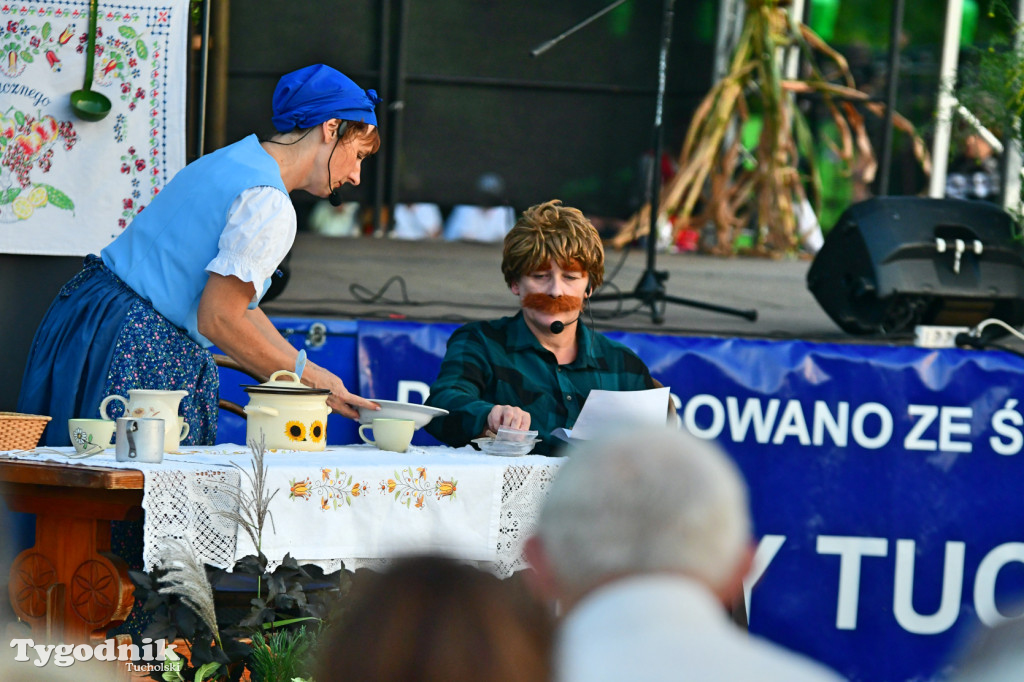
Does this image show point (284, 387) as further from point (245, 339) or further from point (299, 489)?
point (299, 489)

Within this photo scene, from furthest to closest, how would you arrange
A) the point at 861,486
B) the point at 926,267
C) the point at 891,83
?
1. the point at 891,83
2. the point at 926,267
3. the point at 861,486

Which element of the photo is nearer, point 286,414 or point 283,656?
point 283,656

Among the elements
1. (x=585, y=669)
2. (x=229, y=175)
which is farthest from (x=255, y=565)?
(x=585, y=669)

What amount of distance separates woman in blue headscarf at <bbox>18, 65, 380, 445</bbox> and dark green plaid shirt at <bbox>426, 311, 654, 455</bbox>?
35 cm

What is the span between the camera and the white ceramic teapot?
96.5 inches

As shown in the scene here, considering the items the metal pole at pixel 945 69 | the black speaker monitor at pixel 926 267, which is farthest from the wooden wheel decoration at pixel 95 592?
the metal pole at pixel 945 69

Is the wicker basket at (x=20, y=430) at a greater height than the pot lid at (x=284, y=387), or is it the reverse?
the pot lid at (x=284, y=387)

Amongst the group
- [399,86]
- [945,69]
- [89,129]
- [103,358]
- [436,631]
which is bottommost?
[103,358]

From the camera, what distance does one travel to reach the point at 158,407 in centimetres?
247

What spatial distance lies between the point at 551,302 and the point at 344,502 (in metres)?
0.85

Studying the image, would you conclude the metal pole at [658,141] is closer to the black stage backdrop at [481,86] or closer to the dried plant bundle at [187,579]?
the dried plant bundle at [187,579]

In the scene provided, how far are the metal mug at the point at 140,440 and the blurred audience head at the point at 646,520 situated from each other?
1.53m

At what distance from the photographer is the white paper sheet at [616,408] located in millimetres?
2617

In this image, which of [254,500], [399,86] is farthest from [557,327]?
[399,86]
